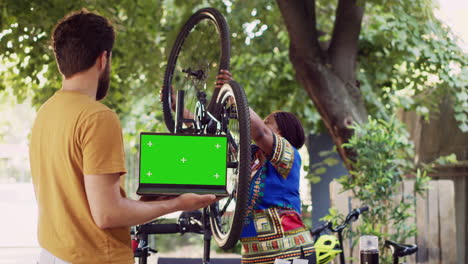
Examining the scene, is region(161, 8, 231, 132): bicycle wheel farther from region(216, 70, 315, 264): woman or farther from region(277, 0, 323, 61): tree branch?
region(277, 0, 323, 61): tree branch

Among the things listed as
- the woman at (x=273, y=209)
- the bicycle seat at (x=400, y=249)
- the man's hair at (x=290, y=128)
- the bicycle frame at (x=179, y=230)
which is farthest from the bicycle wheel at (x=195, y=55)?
the bicycle seat at (x=400, y=249)

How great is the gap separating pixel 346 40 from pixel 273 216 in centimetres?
403

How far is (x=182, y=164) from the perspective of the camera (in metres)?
2.34

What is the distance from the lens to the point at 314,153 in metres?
8.71

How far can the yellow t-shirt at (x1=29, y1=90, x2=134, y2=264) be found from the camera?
1.99 meters

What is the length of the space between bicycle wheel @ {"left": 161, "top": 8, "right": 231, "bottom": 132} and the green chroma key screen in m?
1.45

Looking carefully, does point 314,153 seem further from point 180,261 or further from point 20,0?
point 20,0

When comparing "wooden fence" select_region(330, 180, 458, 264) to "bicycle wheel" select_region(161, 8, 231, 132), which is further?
"wooden fence" select_region(330, 180, 458, 264)

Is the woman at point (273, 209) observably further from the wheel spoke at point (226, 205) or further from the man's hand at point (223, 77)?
the man's hand at point (223, 77)

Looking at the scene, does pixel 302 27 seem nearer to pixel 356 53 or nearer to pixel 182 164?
pixel 356 53

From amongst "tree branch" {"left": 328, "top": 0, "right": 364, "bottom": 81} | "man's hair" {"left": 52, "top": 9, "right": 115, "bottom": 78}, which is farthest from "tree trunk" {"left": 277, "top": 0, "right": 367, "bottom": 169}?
"man's hair" {"left": 52, "top": 9, "right": 115, "bottom": 78}

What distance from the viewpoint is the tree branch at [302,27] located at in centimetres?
659

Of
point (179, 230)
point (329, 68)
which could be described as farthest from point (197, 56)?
point (329, 68)

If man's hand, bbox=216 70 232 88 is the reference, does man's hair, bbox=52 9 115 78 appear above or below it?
below
